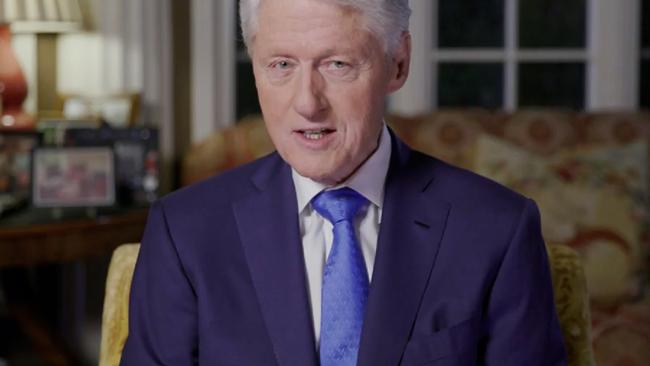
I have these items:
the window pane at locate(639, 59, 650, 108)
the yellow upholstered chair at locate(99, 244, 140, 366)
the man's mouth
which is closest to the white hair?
the man's mouth

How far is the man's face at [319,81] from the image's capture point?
1312 mm

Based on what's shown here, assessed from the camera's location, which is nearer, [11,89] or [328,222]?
[328,222]

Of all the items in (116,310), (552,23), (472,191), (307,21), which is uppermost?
(552,23)

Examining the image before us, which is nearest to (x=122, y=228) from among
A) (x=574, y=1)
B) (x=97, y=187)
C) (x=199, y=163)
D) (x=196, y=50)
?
(x=97, y=187)

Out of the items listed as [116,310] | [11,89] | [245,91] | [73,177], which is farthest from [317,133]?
[245,91]

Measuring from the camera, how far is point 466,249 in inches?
56.5

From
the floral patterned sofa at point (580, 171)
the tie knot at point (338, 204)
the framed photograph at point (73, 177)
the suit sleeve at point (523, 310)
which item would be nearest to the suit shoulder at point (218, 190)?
the tie knot at point (338, 204)

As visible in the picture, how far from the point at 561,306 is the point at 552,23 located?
8.00ft

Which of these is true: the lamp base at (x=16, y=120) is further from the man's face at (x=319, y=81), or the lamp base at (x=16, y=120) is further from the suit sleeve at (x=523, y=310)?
the suit sleeve at (x=523, y=310)

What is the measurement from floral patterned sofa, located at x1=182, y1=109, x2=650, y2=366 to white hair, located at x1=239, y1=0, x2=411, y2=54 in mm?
1620

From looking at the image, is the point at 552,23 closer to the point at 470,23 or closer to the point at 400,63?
the point at 470,23

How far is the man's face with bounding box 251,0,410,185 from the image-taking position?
131 centimetres

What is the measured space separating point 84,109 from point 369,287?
91.9 inches

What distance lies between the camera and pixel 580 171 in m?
3.32
